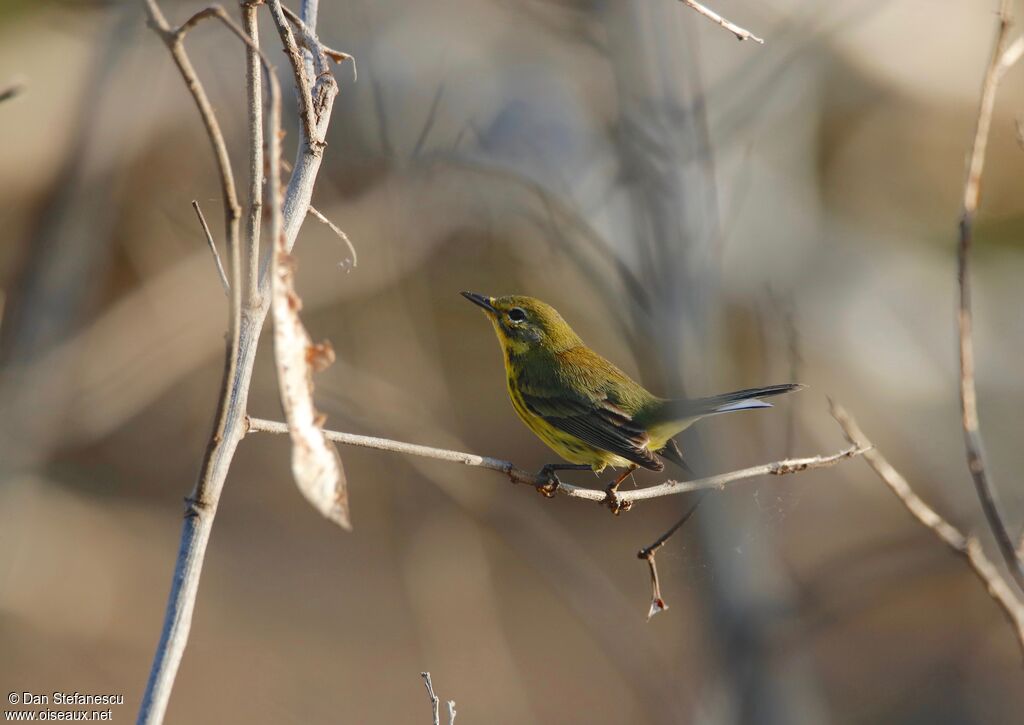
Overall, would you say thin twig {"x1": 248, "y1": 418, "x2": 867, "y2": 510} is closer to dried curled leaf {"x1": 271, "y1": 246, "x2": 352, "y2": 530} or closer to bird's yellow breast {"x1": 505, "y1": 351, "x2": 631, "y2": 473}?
dried curled leaf {"x1": 271, "y1": 246, "x2": 352, "y2": 530}

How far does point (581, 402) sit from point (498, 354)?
4593mm

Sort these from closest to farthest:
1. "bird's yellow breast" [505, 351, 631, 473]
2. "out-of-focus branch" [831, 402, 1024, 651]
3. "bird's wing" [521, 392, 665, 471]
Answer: "out-of-focus branch" [831, 402, 1024, 651] → "bird's wing" [521, 392, 665, 471] → "bird's yellow breast" [505, 351, 631, 473]

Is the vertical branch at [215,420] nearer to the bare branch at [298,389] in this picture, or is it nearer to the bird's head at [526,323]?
the bare branch at [298,389]

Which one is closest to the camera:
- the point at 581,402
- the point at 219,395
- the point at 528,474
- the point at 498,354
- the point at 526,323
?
the point at 219,395

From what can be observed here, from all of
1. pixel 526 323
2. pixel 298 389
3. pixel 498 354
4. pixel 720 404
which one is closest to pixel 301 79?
pixel 298 389

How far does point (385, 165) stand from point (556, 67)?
51.9 inches

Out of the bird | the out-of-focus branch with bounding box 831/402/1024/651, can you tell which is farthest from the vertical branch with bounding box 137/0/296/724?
the bird

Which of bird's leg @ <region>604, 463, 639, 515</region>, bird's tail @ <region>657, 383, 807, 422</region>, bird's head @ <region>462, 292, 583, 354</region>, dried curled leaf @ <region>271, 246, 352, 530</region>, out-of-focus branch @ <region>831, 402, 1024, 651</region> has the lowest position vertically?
out-of-focus branch @ <region>831, 402, 1024, 651</region>

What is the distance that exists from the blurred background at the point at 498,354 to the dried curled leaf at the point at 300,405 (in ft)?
9.93

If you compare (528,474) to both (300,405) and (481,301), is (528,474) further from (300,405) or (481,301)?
(481,301)

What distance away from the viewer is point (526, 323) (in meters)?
3.45

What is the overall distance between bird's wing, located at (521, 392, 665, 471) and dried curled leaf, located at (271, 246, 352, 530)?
1.85 metres

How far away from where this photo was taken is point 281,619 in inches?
267

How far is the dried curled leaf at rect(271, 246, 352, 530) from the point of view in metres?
1.02
